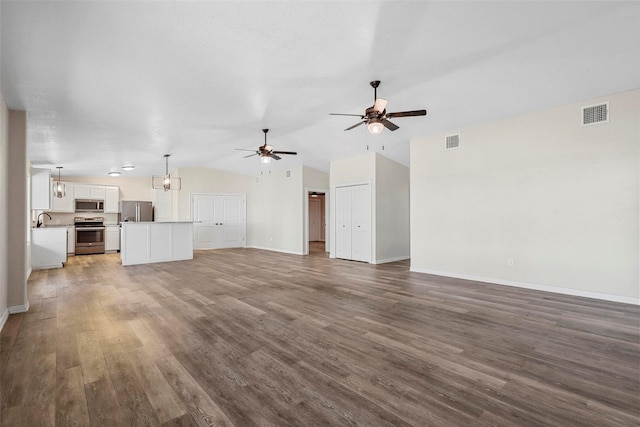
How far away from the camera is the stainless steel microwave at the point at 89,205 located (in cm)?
930

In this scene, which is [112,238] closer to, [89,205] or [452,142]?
[89,205]

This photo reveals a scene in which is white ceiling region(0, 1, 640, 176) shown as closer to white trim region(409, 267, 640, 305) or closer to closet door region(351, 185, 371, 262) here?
closet door region(351, 185, 371, 262)

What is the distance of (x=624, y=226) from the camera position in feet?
13.3

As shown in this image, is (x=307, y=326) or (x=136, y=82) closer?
(x=307, y=326)

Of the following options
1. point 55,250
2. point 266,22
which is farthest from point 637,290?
point 55,250

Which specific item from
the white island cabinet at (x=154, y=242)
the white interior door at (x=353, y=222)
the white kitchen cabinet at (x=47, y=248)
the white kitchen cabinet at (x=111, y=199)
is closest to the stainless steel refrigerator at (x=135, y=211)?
the white kitchen cabinet at (x=111, y=199)

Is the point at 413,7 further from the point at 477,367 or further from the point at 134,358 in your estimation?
the point at 134,358

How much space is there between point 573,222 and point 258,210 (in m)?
8.99

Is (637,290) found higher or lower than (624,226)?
lower

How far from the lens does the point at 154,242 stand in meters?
7.54

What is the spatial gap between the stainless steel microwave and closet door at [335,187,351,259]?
764 cm

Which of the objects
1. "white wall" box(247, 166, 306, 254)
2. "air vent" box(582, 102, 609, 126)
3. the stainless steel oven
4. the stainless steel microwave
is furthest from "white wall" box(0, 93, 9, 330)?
"air vent" box(582, 102, 609, 126)

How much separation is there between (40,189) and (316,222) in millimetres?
9708

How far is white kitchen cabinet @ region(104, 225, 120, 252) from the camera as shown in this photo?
31.3 ft
